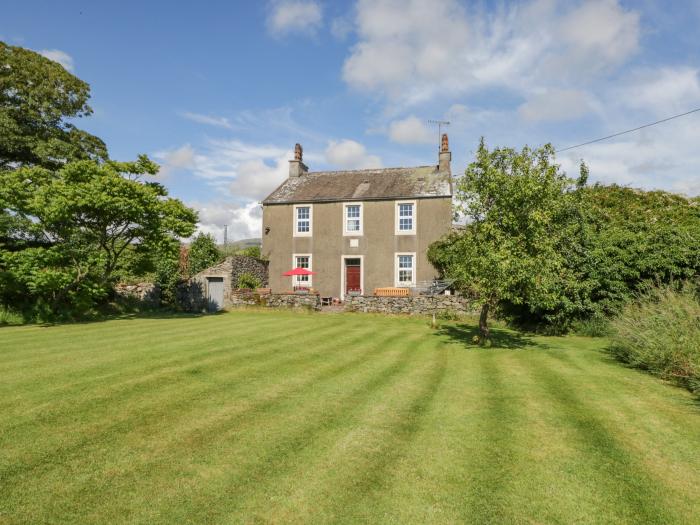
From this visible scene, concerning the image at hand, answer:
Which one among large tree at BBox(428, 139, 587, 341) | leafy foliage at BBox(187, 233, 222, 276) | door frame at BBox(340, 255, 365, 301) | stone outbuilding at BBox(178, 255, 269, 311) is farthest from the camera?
leafy foliage at BBox(187, 233, 222, 276)

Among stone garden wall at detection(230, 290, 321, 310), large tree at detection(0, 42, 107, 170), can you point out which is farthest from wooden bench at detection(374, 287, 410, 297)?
large tree at detection(0, 42, 107, 170)

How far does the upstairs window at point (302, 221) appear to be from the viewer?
28969mm

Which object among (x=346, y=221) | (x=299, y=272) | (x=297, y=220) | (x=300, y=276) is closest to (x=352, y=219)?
(x=346, y=221)

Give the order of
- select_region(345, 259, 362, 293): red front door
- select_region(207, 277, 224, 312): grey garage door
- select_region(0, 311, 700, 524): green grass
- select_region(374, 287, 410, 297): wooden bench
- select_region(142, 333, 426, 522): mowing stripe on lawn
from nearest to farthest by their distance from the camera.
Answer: select_region(0, 311, 700, 524): green grass < select_region(142, 333, 426, 522): mowing stripe on lawn < select_region(374, 287, 410, 297): wooden bench < select_region(207, 277, 224, 312): grey garage door < select_region(345, 259, 362, 293): red front door

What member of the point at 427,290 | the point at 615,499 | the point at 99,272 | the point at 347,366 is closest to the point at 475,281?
the point at 347,366

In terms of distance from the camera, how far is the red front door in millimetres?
28266

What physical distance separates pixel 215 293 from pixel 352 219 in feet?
34.0

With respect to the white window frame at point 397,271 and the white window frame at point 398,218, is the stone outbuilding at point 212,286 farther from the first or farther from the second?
the white window frame at point 398,218

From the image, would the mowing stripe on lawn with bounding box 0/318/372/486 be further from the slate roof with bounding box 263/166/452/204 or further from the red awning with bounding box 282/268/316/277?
the slate roof with bounding box 263/166/452/204

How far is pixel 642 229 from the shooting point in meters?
17.6

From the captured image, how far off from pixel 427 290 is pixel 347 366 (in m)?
16.0

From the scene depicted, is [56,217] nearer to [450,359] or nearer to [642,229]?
[450,359]

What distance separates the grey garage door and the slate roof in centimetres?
654

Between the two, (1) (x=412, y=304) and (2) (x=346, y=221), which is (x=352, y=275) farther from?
(1) (x=412, y=304)
